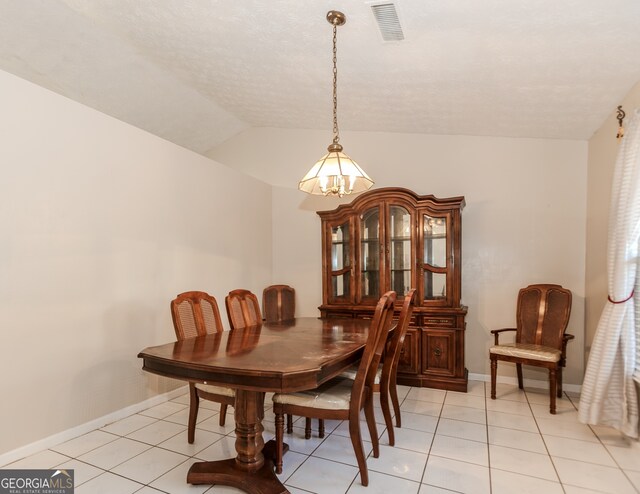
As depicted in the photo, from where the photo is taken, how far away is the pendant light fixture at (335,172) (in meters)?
2.36

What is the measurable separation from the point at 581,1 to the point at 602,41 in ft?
1.36

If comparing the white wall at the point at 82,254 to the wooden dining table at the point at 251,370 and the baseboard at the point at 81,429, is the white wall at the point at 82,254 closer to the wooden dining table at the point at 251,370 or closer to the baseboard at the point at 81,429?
the baseboard at the point at 81,429

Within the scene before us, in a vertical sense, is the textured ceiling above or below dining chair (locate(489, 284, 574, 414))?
above

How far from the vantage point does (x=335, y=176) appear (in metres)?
2.57

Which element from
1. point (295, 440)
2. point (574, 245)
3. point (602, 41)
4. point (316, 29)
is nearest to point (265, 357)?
point (295, 440)

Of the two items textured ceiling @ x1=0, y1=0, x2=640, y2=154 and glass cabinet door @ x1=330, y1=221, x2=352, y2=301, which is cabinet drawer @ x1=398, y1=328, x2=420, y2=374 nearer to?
glass cabinet door @ x1=330, y1=221, x2=352, y2=301

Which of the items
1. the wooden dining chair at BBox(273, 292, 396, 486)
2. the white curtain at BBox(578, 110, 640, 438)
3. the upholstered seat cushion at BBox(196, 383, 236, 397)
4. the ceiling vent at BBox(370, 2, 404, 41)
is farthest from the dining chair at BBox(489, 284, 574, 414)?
the ceiling vent at BBox(370, 2, 404, 41)

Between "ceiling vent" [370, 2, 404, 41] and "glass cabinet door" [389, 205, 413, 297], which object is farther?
"glass cabinet door" [389, 205, 413, 297]

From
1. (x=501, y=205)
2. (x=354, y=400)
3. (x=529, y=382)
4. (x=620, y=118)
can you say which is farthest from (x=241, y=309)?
(x=620, y=118)

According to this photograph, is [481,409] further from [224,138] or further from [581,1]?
[224,138]

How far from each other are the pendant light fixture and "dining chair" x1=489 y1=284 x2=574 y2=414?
1.93 metres

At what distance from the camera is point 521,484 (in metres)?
1.95

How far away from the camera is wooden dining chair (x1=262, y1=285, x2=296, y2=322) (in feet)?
14.2

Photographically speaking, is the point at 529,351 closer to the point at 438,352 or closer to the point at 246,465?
the point at 438,352
